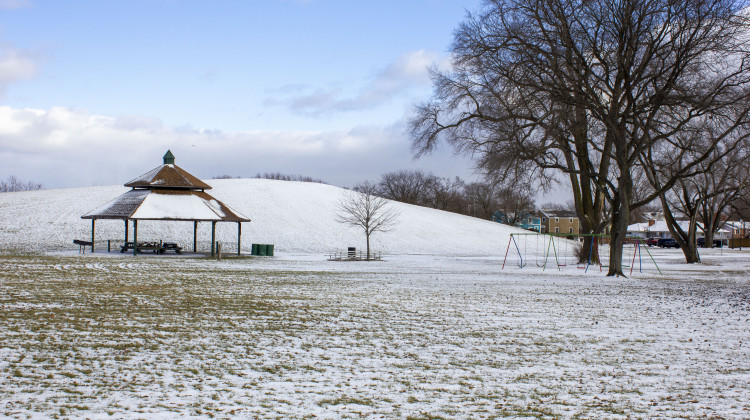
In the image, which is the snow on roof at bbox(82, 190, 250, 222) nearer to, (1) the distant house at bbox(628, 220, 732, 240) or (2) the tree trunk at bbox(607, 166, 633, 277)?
(2) the tree trunk at bbox(607, 166, 633, 277)

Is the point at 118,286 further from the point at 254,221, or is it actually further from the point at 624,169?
the point at 254,221

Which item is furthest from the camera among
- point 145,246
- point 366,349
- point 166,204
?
point 166,204

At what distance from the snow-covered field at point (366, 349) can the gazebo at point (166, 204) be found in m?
17.3

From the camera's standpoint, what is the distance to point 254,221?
5734 centimetres

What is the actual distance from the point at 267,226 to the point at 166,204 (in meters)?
16.0

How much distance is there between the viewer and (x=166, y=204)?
40.9m

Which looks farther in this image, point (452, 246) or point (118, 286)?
point (452, 246)

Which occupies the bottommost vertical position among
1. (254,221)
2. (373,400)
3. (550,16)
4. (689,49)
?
(373,400)

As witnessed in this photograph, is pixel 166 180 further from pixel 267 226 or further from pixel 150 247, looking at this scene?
pixel 267 226

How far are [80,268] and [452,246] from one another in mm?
34784

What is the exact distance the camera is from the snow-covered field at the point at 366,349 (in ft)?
22.8

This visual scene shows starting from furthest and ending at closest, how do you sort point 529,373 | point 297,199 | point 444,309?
point 297,199
point 444,309
point 529,373

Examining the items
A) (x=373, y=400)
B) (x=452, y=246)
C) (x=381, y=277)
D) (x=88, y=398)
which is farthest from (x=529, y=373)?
(x=452, y=246)

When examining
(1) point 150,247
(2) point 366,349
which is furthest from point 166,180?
(2) point 366,349
